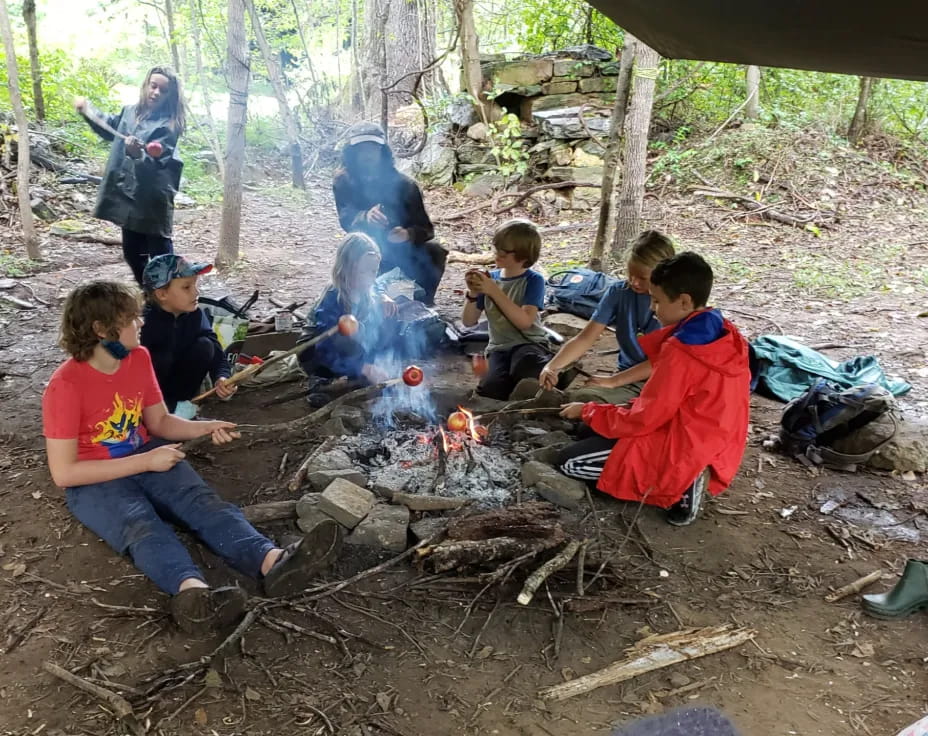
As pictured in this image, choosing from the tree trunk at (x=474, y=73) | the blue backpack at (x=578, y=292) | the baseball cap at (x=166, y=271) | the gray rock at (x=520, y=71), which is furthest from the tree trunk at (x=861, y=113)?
the baseball cap at (x=166, y=271)

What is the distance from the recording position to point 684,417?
3031mm

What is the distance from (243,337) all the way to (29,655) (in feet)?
9.01

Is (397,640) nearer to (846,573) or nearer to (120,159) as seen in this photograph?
(846,573)

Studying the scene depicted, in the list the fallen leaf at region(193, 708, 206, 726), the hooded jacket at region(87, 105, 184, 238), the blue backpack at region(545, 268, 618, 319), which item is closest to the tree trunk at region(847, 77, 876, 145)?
the blue backpack at region(545, 268, 618, 319)

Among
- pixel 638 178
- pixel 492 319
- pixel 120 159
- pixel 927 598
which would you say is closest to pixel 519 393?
pixel 492 319

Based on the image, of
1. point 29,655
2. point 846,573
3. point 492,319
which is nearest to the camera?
point 29,655

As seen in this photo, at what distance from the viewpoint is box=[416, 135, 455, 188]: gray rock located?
35.6 feet

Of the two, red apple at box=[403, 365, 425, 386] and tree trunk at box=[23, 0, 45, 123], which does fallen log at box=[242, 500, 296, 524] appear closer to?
red apple at box=[403, 365, 425, 386]

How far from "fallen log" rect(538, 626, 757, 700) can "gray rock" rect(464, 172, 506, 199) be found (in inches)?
340

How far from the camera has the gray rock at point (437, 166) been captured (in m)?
10.9

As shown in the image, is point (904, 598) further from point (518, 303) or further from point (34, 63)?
point (34, 63)

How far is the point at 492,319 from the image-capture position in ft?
14.4

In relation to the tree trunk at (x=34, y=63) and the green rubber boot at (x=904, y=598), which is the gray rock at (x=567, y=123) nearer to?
the tree trunk at (x=34, y=63)

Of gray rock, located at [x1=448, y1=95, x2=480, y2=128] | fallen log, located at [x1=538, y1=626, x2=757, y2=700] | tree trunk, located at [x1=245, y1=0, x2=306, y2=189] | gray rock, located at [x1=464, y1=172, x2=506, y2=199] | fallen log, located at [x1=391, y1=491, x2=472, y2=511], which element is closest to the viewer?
fallen log, located at [x1=538, y1=626, x2=757, y2=700]
